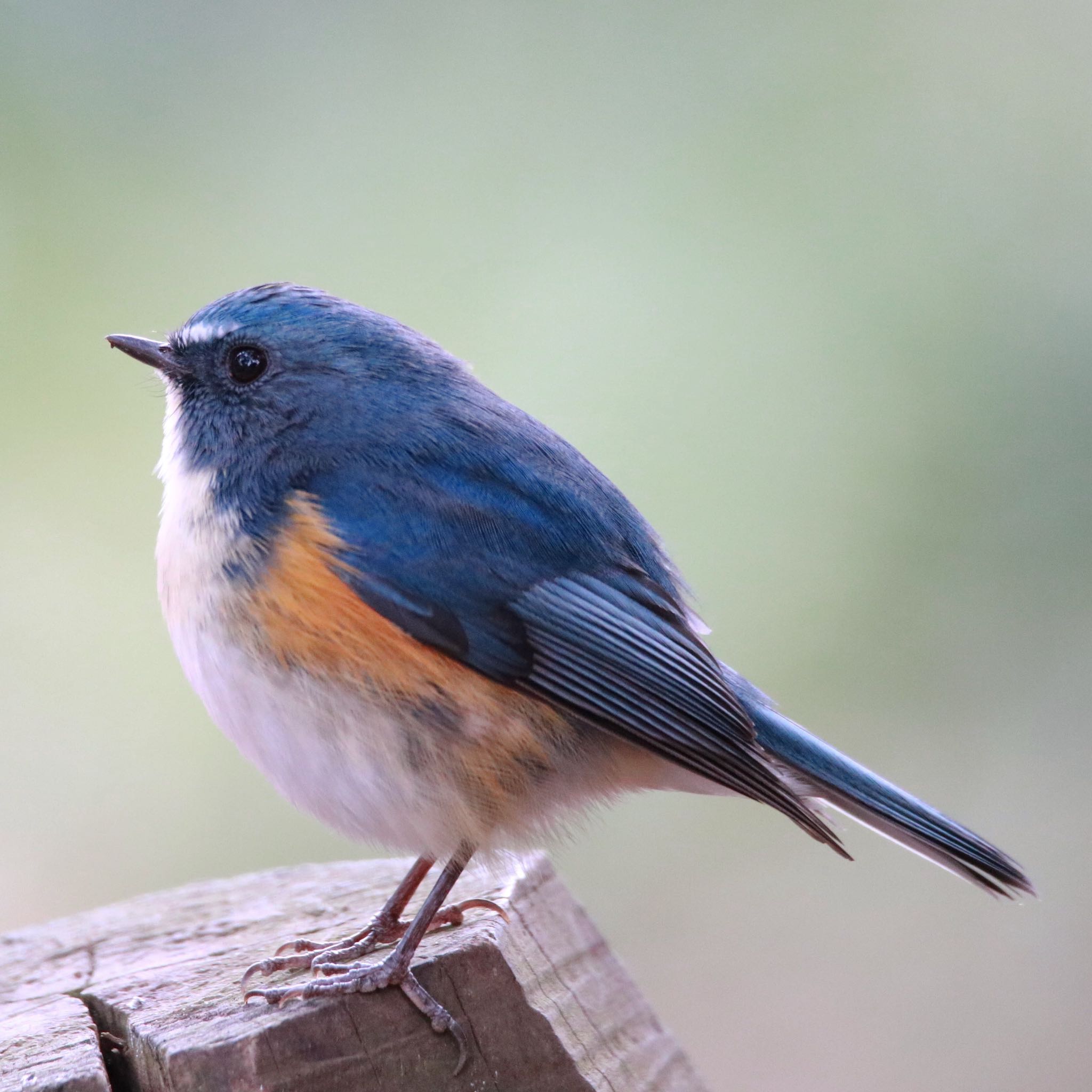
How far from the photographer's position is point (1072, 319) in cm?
496

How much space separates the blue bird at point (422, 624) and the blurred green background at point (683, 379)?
1.88 meters

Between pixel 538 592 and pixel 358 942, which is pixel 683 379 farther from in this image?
pixel 358 942

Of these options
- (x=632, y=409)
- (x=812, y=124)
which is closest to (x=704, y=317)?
(x=632, y=409)

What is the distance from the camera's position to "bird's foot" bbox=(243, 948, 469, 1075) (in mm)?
2057

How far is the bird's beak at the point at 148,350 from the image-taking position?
298 cm

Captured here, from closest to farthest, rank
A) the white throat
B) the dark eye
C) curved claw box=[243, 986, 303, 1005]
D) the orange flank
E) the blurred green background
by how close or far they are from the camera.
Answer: curved claw box=[243, 986, 303, 1005] → the orange flank → the white throat → the dark eye → the blurred green background

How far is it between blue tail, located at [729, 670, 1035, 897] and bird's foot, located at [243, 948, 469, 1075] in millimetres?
956

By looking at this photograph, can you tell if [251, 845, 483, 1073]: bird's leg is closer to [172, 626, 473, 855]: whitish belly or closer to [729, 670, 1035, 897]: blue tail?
[172, 626, 473, 855]: whitish belly

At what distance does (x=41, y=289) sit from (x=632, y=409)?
2.01 meters

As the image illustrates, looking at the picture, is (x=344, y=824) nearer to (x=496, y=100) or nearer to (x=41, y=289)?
(x=41, y=289)

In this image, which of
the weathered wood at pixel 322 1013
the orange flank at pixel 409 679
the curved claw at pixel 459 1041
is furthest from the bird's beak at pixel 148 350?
the curved claw at pixel 459 1041

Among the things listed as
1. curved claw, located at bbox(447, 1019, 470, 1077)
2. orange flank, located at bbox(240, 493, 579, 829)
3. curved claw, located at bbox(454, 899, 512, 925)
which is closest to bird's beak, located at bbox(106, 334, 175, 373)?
orange flank, located at bbox(240, 493, 579, 829)

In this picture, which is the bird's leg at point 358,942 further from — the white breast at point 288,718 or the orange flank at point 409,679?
the orange flank at point 409,679

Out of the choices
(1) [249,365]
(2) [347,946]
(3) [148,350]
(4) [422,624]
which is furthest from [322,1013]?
(3) [148,350]
